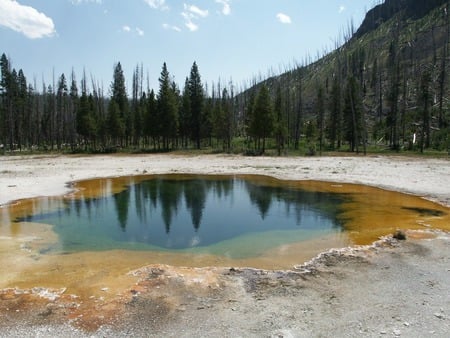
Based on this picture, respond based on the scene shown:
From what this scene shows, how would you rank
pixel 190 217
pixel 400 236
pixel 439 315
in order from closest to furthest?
pixel 439 315, pixel 400 236, pixel 190 217

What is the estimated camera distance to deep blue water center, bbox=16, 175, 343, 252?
1549 cm

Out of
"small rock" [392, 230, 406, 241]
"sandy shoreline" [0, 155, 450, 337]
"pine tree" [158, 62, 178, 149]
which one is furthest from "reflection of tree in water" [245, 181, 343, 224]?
"pine tree" [158, 62, 178, 149]

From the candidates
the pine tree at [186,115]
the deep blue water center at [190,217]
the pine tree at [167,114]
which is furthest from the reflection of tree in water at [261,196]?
the pine tree at [186,115]

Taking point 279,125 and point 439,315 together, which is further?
point 279,125

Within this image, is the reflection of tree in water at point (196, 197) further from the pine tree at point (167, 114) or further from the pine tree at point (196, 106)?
the pine tree at point (196, 106)

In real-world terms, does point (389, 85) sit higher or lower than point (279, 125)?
higher

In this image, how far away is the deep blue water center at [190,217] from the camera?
15492mm

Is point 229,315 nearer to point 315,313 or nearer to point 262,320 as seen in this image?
point 262,320

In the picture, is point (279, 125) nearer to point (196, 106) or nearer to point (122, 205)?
point (196, 106)

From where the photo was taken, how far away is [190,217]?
786 inches

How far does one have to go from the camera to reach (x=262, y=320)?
7.76 m

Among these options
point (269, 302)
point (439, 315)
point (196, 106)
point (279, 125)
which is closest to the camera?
point (439, 315)

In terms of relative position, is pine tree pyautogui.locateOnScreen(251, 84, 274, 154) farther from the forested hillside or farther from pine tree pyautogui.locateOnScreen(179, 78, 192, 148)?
pine tree pyautogui.locateOnScreen(179, 78, 192, 148)

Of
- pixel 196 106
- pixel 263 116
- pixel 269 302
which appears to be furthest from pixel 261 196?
pixel 196 106
